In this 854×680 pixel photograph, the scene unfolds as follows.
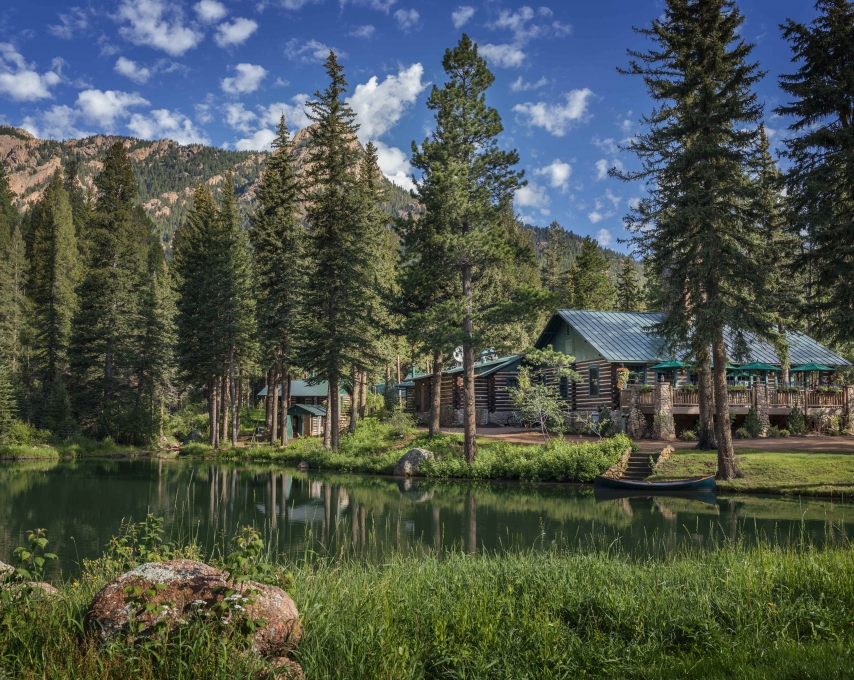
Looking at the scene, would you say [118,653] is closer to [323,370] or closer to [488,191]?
[488,191]

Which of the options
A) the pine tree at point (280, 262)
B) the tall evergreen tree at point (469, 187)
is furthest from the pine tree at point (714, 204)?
the pine tree at point (280, 262)

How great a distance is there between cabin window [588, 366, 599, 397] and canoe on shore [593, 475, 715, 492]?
13.7 m

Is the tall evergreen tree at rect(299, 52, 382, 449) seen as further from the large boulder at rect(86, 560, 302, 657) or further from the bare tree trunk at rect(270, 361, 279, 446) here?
the large boulder at rect(86, 560, 302, 657)

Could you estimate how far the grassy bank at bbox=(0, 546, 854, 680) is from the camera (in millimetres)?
5113

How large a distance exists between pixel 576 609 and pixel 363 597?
2346 millimetres

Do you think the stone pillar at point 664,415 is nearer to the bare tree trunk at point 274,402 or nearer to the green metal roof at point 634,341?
the green metal roof at point 634,341

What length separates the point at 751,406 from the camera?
106 ft

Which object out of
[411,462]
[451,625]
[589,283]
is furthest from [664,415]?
[589,283]

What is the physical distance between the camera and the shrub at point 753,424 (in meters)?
31.2

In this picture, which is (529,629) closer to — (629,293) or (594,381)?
(594,381)

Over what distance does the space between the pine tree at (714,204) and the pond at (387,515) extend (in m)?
5.86

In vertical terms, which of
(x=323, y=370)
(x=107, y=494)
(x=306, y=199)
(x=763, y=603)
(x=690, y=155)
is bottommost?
(x=107, y=494)

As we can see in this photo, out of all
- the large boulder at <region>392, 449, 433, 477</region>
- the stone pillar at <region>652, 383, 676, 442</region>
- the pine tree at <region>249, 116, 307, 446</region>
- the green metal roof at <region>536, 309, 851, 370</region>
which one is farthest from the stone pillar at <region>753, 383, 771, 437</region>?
the pine tree at <region>249, 116, 307, 446</region>

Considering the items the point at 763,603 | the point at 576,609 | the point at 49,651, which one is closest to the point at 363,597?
the point at 576,609
